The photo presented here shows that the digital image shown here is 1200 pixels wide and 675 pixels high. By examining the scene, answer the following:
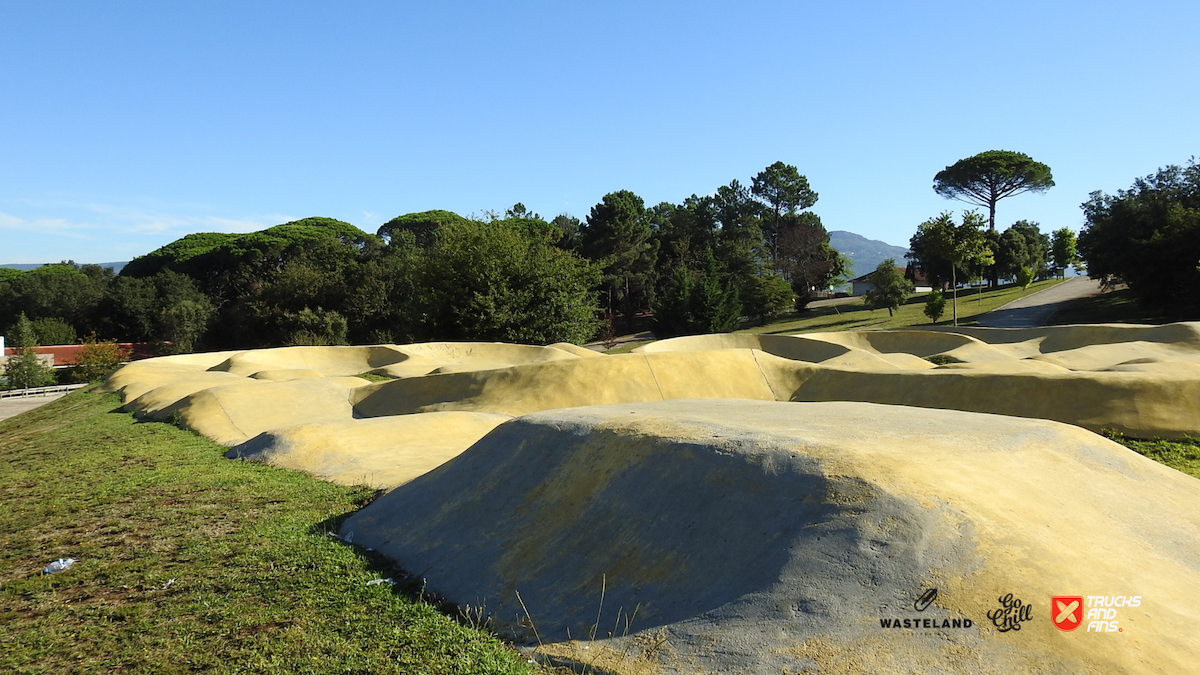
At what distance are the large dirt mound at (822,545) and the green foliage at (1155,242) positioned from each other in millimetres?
39438

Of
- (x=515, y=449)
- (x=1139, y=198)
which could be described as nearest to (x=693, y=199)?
(x=1139, y=198)

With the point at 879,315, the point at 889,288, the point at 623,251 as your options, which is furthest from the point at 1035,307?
the point at 623,251

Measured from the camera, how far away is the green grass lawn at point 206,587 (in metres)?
4.84

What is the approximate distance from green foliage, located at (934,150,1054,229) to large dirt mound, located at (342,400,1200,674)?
2896 inches

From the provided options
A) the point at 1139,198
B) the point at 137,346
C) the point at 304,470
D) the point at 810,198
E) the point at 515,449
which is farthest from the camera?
the point at 810,198

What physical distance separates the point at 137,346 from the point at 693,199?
61668 mm

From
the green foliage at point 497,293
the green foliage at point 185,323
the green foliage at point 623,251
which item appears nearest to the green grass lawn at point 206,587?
the green foliage at point 497,293

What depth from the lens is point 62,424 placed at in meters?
19.0

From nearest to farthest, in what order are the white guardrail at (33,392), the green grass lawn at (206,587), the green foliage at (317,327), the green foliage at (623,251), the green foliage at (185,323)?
the green grass lawn at (206,587) < the white guardrail at (33,392) < the green foliage at (317,327) < the green foliage at (185,323) < the green foliage at (623,251)

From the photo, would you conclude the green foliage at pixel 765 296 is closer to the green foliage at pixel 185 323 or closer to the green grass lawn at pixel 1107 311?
the green grass lawn at pixel 1107 311

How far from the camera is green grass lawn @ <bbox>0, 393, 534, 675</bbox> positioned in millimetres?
4840

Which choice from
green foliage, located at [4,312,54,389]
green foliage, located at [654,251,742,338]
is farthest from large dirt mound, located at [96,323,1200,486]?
green foliage, located at [654,251,742,338]

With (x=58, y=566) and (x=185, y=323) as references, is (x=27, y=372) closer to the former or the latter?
(x=185, y=323)

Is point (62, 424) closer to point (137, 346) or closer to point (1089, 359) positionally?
point (1089, 359)
